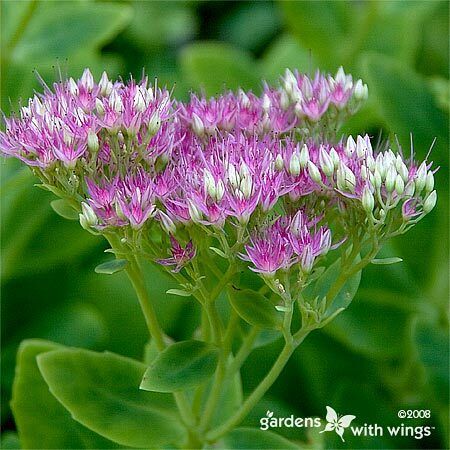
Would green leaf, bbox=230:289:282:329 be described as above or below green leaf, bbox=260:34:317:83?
below

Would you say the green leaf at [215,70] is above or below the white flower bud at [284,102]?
above

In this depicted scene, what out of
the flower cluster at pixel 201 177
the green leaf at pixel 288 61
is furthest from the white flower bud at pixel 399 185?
the green leaf at pixel 288 61

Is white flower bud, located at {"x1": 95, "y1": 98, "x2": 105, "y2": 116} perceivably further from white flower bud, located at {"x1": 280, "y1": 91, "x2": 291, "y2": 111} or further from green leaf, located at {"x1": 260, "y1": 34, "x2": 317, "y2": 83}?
green leaf, located at {"x1": 260, "y1": 34, "x2": 317, "y2": 83}

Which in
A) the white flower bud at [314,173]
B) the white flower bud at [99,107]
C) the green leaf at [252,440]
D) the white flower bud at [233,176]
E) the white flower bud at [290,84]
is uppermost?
the white flower bud at [290,84]

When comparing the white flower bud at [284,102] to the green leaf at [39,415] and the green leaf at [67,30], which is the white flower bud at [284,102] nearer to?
the green leaf at [39,415]

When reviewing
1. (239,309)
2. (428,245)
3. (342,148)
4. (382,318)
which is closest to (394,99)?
(428,245)

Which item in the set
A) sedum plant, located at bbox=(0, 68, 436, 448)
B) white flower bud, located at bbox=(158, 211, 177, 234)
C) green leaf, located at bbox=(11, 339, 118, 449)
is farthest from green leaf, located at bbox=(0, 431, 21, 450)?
white flower bud, located at bbox=(158, 211, 177, 234)

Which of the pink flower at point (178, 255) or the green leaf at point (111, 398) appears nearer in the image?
the pink flower at point (178, 255)
